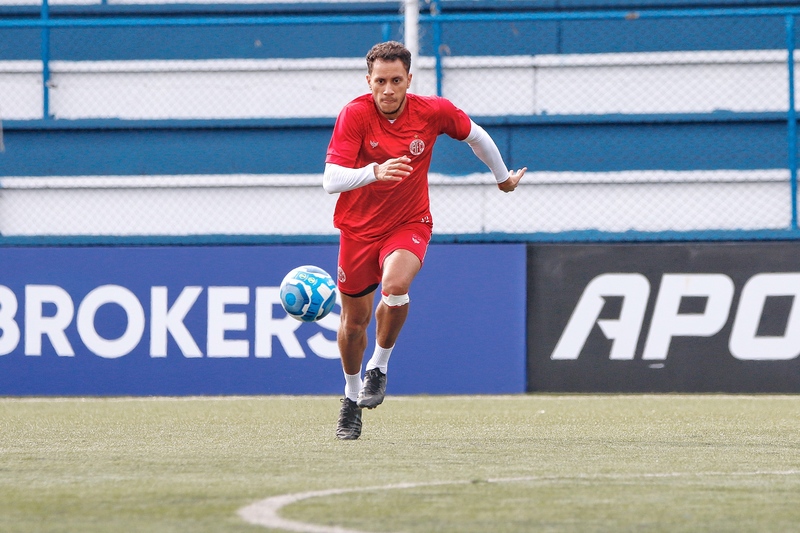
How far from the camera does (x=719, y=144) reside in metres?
11.1

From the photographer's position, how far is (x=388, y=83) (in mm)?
5988

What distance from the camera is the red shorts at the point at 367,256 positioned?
6.27 metres

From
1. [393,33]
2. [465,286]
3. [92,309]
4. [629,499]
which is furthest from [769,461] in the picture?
[393,33]

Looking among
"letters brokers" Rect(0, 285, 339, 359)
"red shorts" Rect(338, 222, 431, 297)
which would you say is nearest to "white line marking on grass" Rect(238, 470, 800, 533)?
"red shorts" Rect(338, 222, 431, 297)

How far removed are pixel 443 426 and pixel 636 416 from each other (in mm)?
1416

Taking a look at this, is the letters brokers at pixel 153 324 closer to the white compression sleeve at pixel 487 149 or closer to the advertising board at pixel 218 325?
the advertising board at pixel 218 325

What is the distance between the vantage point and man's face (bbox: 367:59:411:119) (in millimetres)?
5957

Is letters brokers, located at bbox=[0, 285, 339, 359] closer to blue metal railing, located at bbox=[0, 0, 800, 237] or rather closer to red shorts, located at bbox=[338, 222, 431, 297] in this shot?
blue metal railing, located at bbox=[0, 0, 800, 237]

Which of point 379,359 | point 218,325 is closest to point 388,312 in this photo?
point 379,359

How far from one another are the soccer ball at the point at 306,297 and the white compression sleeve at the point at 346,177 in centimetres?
100

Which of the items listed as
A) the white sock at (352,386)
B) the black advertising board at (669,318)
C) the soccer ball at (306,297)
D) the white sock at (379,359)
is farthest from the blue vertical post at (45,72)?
the white sock at (379,359)

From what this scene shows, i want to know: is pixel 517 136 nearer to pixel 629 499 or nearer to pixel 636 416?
pixel 636 416

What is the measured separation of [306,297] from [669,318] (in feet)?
12.4

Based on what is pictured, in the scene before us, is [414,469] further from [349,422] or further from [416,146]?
[416,146]
